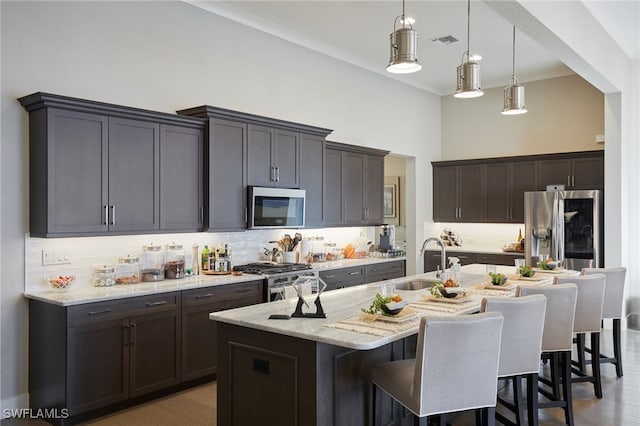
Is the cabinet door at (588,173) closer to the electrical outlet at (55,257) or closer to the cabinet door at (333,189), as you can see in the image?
the cabinet door at (333,189)

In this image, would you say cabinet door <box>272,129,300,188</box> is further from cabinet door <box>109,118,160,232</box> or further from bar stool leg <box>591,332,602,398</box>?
bar stool leg <box>591,332,602,398</box>

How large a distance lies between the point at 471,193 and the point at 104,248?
19.3 ft

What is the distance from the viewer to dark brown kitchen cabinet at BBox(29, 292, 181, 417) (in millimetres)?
3477

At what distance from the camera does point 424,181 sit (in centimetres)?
848

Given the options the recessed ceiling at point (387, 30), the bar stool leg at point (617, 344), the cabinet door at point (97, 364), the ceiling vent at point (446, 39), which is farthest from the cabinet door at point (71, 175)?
the bar stool leg at point (617, 344)

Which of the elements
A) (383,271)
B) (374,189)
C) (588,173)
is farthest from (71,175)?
(588,173)

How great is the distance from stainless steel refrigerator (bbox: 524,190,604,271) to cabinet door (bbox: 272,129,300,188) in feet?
10.9

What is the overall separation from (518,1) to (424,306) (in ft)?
7.06

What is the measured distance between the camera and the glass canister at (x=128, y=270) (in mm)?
4230

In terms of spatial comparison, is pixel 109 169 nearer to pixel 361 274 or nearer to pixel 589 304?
pixel 361 274

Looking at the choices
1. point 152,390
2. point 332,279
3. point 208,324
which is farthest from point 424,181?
point 152,390

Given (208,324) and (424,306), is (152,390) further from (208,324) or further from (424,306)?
(424,306)

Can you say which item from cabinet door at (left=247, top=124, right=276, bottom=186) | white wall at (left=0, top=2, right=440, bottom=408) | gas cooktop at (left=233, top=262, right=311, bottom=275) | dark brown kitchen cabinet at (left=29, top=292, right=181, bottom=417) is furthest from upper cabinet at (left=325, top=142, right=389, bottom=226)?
dark brown kitchen cabinet at (left=29, top=292, right=181, bottom=417)

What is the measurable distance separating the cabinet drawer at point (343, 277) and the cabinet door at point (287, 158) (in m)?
1.09
